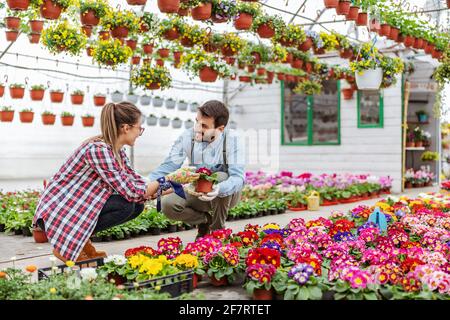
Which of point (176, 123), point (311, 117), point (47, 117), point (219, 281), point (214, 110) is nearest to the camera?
point (219, 281)

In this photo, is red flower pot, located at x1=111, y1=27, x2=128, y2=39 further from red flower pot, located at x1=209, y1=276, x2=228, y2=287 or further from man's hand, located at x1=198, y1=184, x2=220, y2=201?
red flower pot, located at x1=209, y1=276, x2=228, y2=287

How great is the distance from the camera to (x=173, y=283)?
2.91 m

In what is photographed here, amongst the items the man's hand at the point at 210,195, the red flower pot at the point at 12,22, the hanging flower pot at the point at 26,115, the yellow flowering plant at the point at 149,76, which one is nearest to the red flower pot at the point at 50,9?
the red flower pot at the point at 12,22

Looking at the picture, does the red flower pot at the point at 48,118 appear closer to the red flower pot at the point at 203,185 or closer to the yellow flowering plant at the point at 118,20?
the yellow flowering plant at the point at 118,20

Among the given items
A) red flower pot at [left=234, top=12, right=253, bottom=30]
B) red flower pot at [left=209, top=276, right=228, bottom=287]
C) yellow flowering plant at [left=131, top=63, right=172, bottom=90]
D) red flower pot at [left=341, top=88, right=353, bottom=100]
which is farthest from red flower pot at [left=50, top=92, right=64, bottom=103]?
red flower pot at [left=209, top=276, right=228, bottom=287]

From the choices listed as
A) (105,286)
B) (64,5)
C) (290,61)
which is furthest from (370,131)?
(105,286)

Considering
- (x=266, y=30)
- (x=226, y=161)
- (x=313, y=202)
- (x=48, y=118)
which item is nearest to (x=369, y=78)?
(x=266, y=30)

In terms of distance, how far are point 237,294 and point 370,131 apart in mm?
8815

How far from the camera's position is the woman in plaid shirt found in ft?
11.3

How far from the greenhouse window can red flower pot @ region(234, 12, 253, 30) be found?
5.68 metres

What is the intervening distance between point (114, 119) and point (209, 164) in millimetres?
1050

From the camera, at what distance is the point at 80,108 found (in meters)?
10.9

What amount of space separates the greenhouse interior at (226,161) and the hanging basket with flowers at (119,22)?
0.05ft

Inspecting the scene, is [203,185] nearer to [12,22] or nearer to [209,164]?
[209,164]
